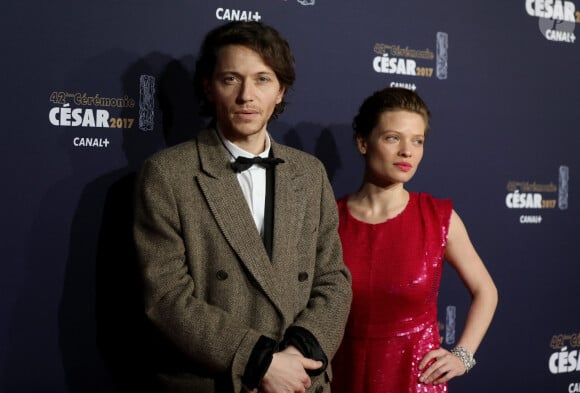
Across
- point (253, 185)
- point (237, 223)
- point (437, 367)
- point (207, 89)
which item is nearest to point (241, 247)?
point (237, 223)

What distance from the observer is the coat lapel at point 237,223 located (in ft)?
5.66

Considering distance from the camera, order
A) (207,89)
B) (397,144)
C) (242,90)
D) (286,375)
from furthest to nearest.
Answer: (397,144)
(207,89)
(242,90)
(286,375)

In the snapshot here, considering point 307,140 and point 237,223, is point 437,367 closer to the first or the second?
point 237,223

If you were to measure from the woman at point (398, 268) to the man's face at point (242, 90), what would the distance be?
373 mm

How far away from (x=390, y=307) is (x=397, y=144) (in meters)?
0.44

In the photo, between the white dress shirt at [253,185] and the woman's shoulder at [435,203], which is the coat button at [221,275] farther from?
the woman's shoulder at [435,203]

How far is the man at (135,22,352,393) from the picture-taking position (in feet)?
5.41

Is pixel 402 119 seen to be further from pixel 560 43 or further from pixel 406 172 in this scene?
pixel 560 43

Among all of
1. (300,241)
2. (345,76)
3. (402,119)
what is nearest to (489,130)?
(345,76)

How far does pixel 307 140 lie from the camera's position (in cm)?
238

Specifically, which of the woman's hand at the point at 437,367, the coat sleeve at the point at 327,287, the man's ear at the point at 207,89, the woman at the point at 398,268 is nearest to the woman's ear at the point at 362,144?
the woman at the point at 398,268

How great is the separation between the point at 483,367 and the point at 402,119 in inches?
47.2

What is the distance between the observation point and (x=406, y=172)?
6.63 feet

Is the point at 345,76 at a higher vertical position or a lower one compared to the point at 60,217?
higher
